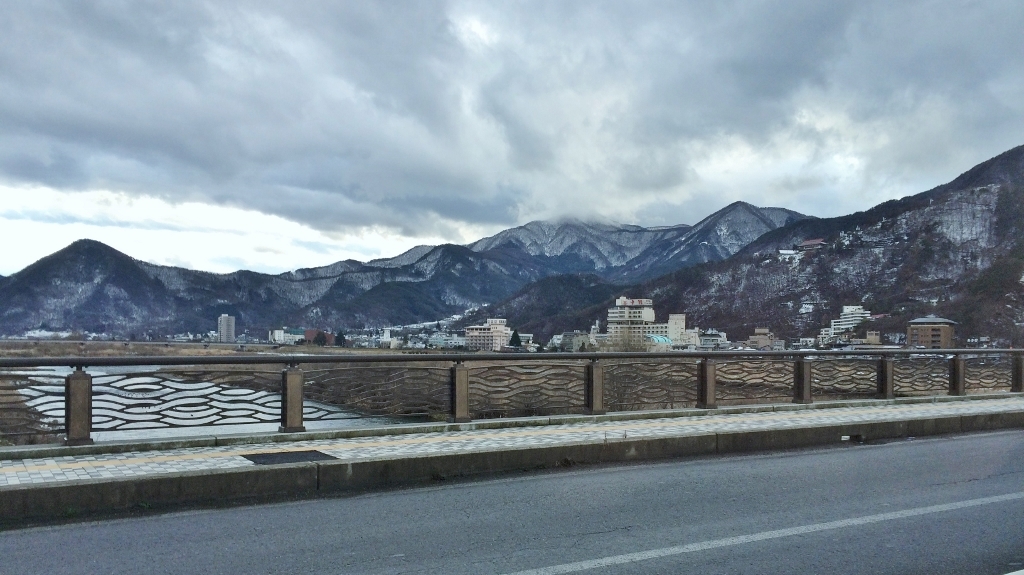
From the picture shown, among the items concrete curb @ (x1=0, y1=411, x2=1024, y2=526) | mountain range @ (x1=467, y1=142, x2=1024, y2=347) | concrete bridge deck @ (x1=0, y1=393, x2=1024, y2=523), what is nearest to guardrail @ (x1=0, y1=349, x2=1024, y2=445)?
concrete bridge deck @ (x1=0, y1=393, x2=1024, y2=523)

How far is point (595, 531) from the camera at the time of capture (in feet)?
21.1

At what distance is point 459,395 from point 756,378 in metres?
7.15

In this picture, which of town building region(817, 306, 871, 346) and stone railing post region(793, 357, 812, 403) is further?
town building region(817, 306, 871, 346)

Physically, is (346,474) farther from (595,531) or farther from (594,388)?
(594,388)

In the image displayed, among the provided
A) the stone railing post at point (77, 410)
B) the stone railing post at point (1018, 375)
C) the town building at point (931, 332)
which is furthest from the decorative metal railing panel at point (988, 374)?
the town building at point (931, 332)

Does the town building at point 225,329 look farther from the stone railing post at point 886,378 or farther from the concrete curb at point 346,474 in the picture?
the concrete curb at point 346,474

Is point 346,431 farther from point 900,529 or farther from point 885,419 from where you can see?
point 885,419

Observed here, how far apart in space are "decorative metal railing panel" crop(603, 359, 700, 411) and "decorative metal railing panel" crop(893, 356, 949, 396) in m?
6.51

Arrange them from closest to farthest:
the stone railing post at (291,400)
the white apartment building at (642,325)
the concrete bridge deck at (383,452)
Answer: the concrete bridge deck at (383,452) → the stone railing post at (291,400) → the white apartment building at (642,325)

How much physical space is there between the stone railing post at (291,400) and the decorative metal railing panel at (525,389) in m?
2.94

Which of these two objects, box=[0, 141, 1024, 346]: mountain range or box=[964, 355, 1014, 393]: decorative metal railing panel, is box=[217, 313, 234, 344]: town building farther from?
box=[964, 355, 1014, 393]: decorative metal railing panel

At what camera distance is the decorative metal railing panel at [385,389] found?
38.0ft

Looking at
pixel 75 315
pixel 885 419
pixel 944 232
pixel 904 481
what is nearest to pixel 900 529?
pixel 904 481

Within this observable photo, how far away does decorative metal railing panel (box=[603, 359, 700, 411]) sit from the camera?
14.0 meters
